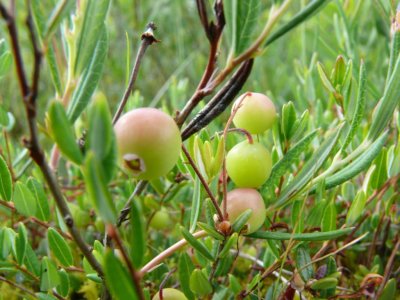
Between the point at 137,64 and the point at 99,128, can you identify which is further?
the point at 137,64

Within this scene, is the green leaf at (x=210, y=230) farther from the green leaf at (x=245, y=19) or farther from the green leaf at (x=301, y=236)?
the green leaf at (x=245, y=19)

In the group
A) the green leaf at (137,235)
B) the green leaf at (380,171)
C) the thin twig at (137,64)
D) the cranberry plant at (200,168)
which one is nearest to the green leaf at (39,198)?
the cranberry plant at (200,168)

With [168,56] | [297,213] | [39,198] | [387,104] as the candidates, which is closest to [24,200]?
[39,198]

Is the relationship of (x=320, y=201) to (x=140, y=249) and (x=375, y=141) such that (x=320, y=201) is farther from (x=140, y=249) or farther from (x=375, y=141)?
(x=140, y=249)

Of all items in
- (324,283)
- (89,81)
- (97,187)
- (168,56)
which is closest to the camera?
(97,187)

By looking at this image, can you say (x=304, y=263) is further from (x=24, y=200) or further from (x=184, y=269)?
(x=24, y=200)

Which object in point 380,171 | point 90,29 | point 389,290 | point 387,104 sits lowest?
point 389,290

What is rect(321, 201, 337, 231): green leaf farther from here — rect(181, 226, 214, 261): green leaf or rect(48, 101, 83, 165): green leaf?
rect(48, 101, 83, 165): green leaf
